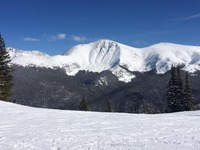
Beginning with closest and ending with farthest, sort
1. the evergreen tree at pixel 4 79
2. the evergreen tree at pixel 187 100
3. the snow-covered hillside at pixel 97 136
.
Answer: the snow-covered hillside at pixel 97 136 → the evergreen tree at pixel 4 79 → the evergreen tree at pixel 187 100

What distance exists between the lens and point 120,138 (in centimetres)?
1549

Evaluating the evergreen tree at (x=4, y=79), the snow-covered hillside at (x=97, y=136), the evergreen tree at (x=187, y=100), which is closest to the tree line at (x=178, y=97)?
the evergreen tree at (x=187, y=100)

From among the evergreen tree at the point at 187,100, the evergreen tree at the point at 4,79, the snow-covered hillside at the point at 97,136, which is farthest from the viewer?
the evergreen tree at the point at 187,100

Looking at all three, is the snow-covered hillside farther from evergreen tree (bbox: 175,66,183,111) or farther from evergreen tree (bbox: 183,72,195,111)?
evergreen tree (bbox: 183,72,195,111)

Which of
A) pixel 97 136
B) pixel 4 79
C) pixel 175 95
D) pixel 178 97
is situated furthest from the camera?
pixel 178 97

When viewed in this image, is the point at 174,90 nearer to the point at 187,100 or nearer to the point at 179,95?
the point at 179,95

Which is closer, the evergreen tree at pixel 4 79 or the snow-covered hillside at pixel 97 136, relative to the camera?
the snow-covered hillside at pixel 97 136

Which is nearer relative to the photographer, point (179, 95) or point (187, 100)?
point (179, 95)

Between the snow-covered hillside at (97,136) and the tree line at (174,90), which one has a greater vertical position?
the tree line at (174,90)

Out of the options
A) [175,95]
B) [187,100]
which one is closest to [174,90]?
[175,95]

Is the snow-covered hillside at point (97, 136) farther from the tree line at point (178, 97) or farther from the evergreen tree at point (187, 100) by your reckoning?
the evergreen tree at point (187, 100)

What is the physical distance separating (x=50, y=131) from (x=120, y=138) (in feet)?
14.9

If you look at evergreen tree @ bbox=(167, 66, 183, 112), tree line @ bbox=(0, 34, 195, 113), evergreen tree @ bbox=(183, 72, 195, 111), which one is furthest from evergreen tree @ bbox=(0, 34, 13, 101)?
evergreen tree @ bbox=(183, 72, 195, 111)

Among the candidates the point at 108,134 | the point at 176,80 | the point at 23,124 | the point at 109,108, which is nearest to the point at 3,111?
the point at 23,124
